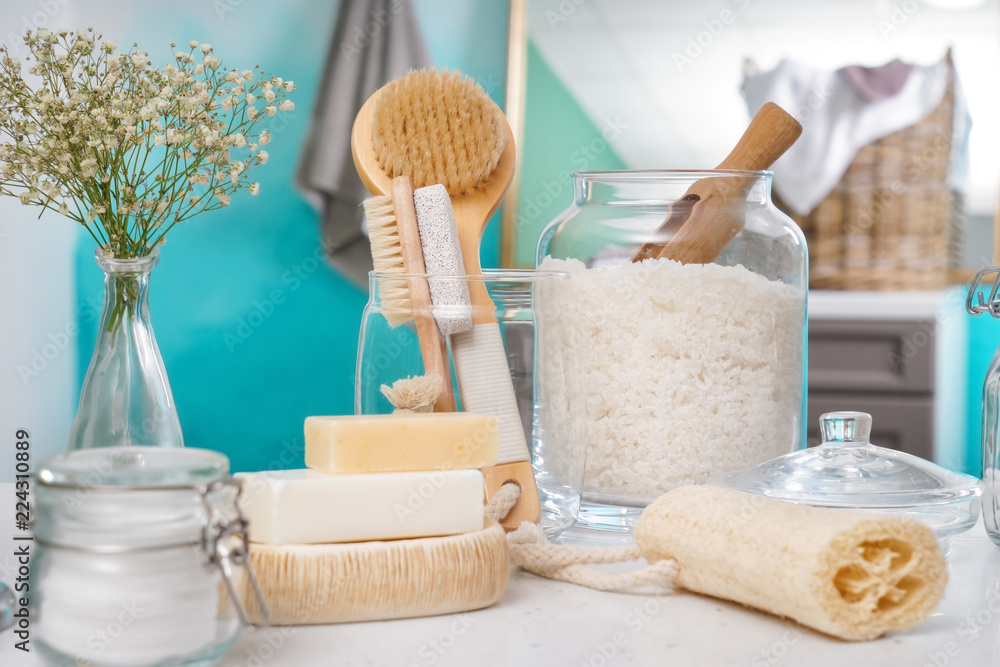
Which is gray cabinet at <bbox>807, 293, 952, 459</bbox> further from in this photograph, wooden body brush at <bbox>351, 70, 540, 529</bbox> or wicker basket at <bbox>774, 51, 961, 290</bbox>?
wooden body brush at <bbox>351, 70, 540, 529</bbox>

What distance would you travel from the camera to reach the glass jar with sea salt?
0.58m

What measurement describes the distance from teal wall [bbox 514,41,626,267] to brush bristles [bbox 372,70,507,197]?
1.34 metres

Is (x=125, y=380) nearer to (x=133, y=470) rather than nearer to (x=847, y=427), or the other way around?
(x=133, y=470)

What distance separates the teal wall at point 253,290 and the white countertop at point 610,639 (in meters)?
1.39

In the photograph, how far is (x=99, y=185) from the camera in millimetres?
613

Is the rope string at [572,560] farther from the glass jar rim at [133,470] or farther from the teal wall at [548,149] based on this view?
the teal wall at [548,149]

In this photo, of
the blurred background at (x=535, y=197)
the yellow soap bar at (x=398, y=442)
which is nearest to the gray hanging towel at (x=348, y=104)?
the blurred background at (x=535, y=197)

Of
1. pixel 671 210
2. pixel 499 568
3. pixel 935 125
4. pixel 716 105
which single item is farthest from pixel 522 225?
pixel 499 568

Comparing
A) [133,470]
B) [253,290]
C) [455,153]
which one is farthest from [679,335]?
[253,290]

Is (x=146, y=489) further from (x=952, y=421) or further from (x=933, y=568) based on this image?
(x=952, y=421)

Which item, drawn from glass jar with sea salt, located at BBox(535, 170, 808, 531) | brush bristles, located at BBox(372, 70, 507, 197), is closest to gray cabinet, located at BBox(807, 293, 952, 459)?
glass jar with sea salt, located at BBox(535, 170, 808, 531)

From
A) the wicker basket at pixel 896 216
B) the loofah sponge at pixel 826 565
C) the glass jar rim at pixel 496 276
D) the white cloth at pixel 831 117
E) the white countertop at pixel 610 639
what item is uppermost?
the white cloth at pixel 831 117

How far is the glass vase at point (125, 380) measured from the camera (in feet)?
1.92

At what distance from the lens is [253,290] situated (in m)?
1.81
